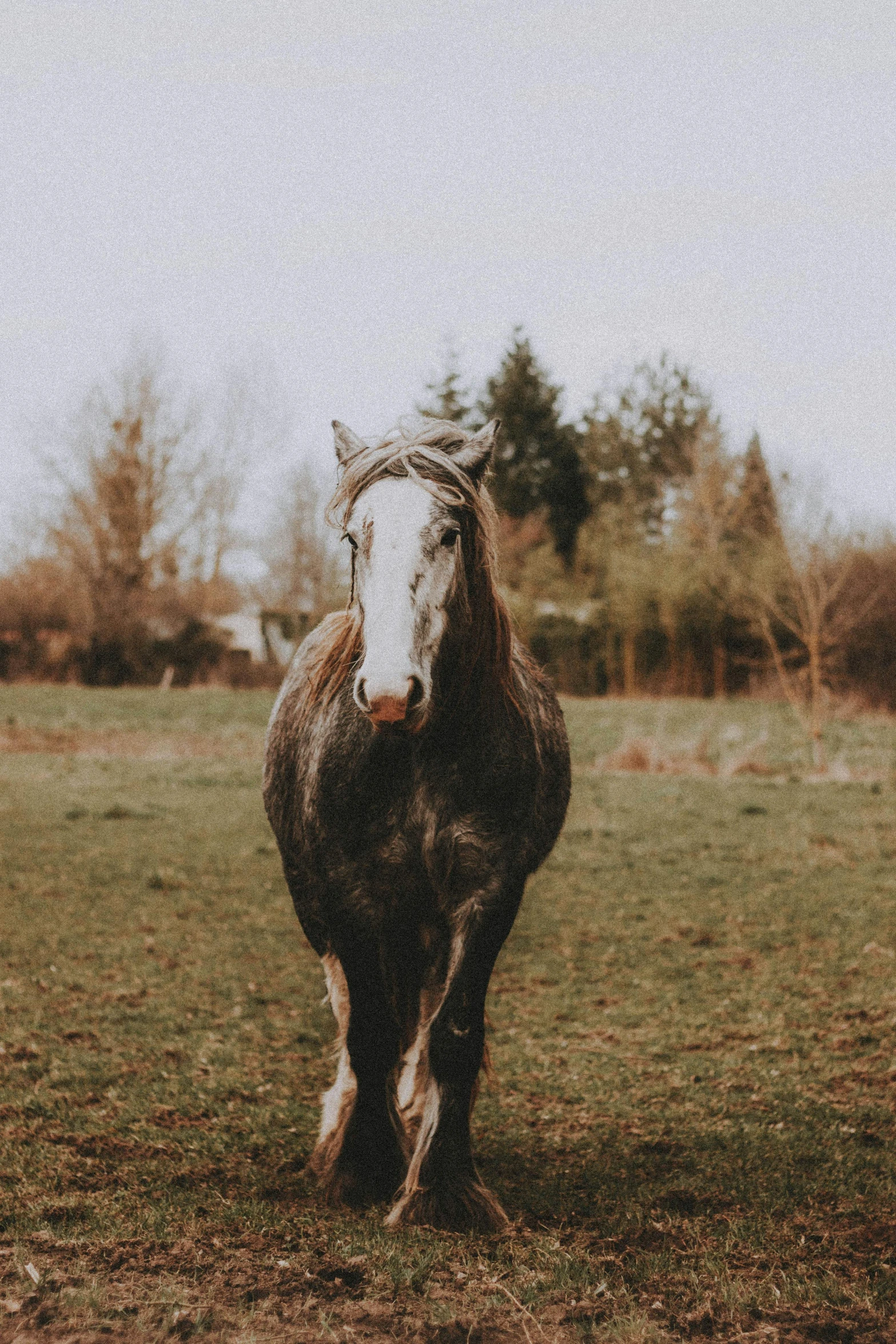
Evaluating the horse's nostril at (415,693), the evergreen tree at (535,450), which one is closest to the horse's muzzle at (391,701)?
the horse's nostril at (415,693)

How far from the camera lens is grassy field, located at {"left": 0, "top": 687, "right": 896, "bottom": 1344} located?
9.98 feet

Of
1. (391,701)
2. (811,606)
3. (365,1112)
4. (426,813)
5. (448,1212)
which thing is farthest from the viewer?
(811,606)

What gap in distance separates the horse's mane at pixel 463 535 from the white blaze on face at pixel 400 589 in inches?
2.8

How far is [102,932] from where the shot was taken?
27.5 ft

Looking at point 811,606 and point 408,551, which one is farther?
point 811,606

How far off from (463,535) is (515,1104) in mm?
3083

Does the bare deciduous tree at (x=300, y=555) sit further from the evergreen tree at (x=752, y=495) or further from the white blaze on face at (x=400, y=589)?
the white blaze on face at (x=400, y=589)

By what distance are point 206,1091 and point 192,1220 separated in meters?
1.65

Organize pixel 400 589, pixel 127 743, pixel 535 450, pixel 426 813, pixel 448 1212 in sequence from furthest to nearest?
1. pixel 535 450
2. pixel 127 743
3. pixel 448 1212
4. pixel 426 813
5. pixel 400 589

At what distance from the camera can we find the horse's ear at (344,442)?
3494 millimetres

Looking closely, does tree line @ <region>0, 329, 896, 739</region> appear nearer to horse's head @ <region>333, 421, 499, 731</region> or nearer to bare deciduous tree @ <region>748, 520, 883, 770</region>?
bare deciduous tree @ <region>748, 520, 883, 770</region>

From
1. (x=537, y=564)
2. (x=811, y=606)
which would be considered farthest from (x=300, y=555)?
(x=811, y=606)

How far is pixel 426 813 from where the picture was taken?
339 centimetres

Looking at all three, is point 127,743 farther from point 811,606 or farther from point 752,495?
point 752,495
